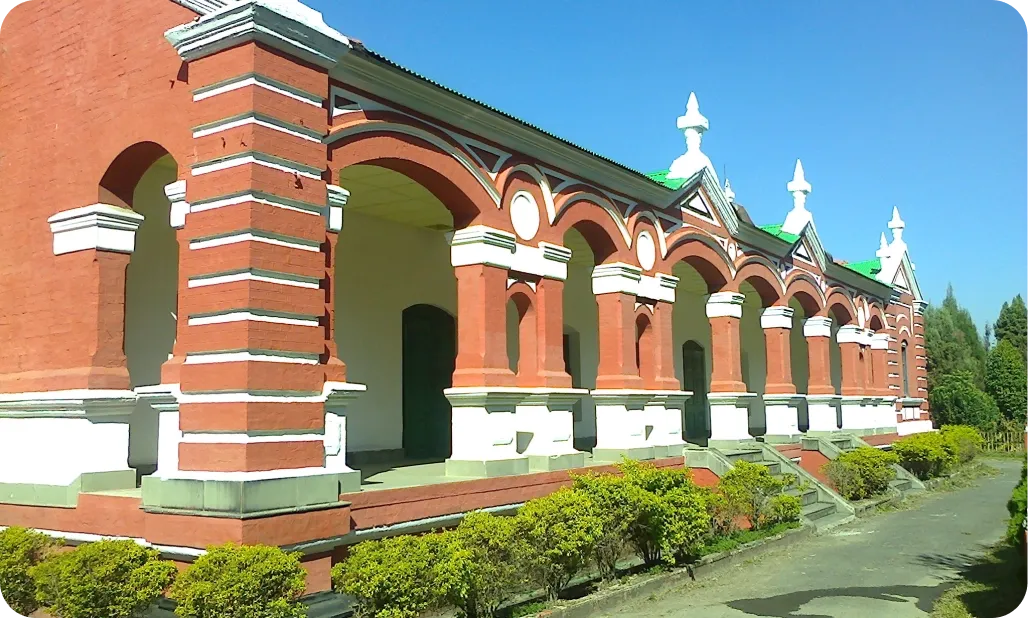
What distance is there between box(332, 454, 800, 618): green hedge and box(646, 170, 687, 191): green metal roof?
200 inches

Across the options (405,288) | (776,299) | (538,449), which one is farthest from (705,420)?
(538,449)

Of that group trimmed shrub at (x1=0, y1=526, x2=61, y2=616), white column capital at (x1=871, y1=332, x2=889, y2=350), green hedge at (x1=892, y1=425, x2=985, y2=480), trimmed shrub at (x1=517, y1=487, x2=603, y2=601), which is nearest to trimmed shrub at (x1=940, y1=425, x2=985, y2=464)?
green hedge at (x1=892, y1=425, x2=985, y2=480)

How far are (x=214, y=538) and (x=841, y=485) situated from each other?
13356 mm

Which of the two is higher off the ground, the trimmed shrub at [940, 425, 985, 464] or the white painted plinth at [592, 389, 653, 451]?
the white painted plinth at [592, 389, 653, 451]

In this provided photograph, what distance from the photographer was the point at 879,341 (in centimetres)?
2550

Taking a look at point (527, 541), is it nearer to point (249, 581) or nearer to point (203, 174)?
point (249, 581)

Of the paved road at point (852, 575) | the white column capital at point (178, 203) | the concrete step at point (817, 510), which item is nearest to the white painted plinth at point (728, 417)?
the concrete step at point (817, 510)

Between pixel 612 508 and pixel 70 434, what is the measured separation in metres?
5.64

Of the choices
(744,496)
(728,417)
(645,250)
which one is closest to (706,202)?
(645,250)

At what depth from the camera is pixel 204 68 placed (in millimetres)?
8172

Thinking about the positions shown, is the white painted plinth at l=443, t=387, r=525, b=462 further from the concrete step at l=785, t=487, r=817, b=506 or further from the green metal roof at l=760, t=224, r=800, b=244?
the green metal roof at l=760, t=224, r=800, b=244

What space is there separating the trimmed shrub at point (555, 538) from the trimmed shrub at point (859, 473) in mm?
9658

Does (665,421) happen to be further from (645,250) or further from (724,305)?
(724,305)

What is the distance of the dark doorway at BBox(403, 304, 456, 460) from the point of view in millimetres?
14570
